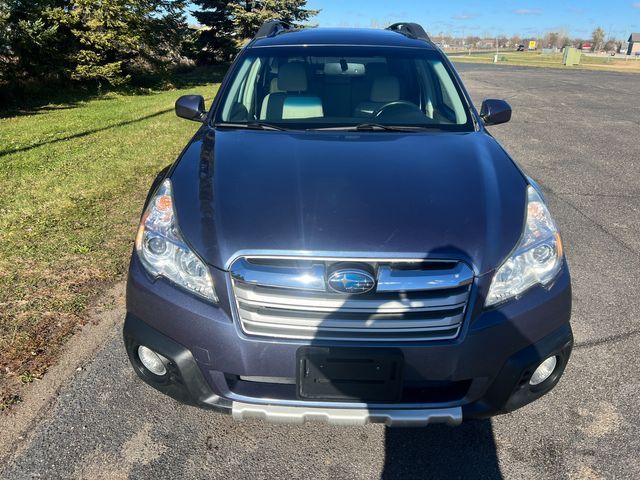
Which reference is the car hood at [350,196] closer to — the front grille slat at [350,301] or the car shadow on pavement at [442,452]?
the front grille slat at [350,301]

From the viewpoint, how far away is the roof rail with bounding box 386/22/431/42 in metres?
4.21

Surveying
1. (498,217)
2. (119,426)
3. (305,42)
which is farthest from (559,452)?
(305,42)

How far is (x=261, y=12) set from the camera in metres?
26.8

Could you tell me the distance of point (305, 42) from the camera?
3662 mm

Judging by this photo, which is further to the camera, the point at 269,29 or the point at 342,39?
the point at 269,29

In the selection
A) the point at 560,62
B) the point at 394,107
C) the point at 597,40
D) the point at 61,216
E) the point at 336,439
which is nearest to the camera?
the point at 336,439

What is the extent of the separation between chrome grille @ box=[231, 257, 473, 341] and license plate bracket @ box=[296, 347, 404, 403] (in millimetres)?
57

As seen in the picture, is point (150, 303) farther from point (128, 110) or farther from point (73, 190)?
point (128, 110)

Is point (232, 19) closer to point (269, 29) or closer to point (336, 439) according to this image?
point (269, 29)

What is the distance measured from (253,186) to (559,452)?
184 cm

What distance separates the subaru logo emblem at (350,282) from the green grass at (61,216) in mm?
1870

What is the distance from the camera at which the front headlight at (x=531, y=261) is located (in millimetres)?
1955

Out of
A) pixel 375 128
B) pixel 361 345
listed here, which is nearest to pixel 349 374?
pixel 361 345

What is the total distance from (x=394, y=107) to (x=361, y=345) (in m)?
1.98
